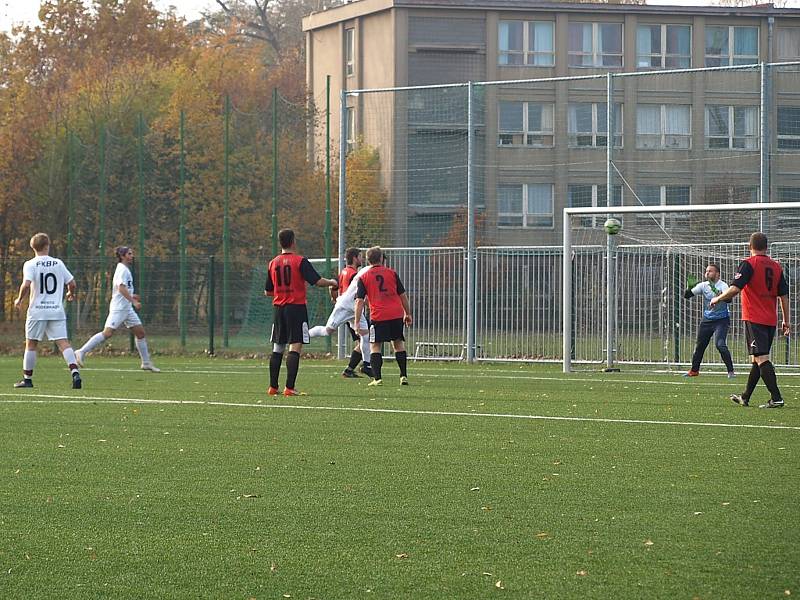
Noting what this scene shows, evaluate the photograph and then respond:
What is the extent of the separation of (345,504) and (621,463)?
2600 millimetres

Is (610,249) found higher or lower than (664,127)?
lower

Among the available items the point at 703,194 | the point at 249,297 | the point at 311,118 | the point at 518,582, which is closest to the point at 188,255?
the point at 249,297

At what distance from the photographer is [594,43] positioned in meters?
52.8

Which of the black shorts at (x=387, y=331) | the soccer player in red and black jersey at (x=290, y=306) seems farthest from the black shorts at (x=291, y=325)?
the black shorts at (x=387, y=331)

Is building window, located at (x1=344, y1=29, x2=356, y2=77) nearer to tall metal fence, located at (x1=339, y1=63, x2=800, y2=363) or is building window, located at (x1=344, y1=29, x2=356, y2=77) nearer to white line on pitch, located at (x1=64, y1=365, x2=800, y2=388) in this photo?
tall metal fence, located at (x1=339, y1=63, x2=800, y2=363)

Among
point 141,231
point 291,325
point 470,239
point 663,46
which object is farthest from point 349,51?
point 291,325

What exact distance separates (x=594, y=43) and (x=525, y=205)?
2849cm

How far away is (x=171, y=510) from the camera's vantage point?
25.7 feet

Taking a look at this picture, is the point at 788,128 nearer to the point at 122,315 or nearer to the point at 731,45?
the point at 122,315

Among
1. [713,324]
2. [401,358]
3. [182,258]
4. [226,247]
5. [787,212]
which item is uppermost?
[787,212]

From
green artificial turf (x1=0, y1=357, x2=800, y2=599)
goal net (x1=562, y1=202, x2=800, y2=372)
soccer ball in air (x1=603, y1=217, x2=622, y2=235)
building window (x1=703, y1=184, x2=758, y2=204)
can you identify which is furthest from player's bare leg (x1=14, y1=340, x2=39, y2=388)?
building window (x1=703, y1=184, x2=758, y2=204)

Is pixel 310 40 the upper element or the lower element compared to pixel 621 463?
upper

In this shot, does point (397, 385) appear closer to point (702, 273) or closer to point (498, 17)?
point (702, 273)

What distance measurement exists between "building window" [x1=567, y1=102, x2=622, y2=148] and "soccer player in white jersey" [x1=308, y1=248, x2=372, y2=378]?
5589 millimetres
